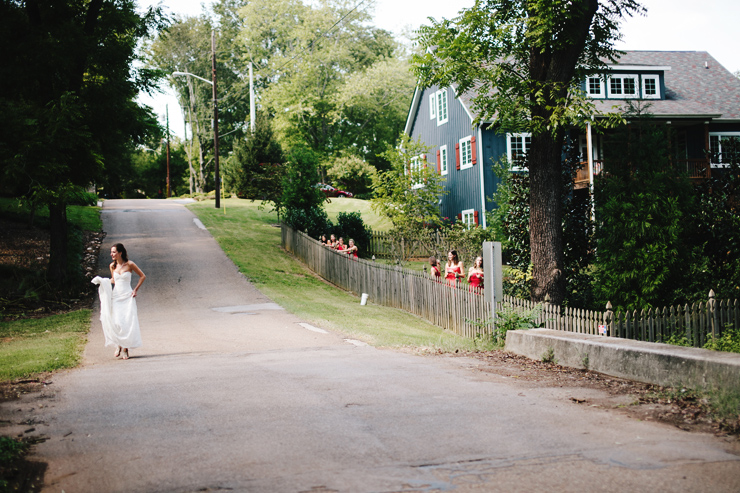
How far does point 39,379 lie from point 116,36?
1427 cm

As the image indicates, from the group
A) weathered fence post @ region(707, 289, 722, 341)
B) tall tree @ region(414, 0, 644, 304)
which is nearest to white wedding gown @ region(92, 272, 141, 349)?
tall tree @ region(414, 0, 644, 304)

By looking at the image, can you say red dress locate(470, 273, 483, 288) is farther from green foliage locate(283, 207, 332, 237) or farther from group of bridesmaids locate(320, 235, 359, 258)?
green foliage locate(283, 207, 332, 237)

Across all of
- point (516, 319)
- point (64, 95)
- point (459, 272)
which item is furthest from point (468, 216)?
point (516, 319)

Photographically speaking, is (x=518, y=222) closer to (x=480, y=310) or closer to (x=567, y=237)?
(x=567, y=237)

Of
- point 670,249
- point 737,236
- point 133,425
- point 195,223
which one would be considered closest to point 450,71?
point 670,249

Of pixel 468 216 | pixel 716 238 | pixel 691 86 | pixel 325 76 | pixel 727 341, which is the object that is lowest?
pixel 727 341

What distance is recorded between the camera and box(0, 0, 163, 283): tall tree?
55.7 ft

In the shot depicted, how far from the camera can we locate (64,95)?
1725 cm

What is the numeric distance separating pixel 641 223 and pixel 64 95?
14.4 metres

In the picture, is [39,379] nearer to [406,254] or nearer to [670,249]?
[670,249]

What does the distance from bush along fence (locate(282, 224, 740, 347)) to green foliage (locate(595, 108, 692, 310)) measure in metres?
0.74

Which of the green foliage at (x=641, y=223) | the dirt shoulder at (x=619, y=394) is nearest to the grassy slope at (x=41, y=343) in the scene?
the dirt shoulder at (x=619, y=394)

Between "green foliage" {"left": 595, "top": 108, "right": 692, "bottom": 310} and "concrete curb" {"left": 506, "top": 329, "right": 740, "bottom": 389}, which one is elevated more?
"green foliage" {"left": 595, "top": 108, "right": 692, "bottom": 310}

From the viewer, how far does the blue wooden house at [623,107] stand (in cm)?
3278
